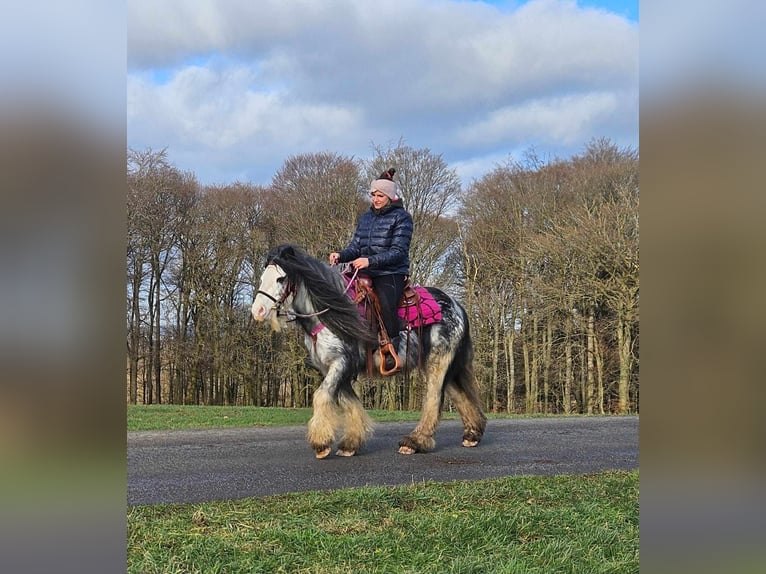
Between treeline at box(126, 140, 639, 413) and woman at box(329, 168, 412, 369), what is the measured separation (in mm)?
10501

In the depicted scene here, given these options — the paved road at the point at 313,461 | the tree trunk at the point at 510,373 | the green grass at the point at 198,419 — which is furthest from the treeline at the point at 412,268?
the paved road at the point at 313,461

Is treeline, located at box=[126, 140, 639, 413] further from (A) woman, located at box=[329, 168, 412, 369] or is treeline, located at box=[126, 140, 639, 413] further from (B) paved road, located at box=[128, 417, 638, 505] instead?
(A) woman, located at box=[329, 168, 412, 369]

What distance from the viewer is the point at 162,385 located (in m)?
20.4

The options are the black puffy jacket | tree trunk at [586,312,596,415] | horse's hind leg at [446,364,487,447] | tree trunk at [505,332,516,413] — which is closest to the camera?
the black puffy jacket

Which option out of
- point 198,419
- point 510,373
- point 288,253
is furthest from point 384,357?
point 510,373

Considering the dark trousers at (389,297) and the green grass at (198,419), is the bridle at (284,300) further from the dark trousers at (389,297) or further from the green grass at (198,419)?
A: the green grass at (198,419)

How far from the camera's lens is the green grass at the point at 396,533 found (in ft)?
11.1

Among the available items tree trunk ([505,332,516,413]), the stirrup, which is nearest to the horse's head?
the stirrup

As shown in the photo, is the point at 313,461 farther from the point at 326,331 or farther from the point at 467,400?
the point at 467,400

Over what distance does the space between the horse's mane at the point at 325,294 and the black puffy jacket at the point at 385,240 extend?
548 millimetres

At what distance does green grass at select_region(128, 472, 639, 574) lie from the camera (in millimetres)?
3377

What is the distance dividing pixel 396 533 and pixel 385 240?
4215mm
